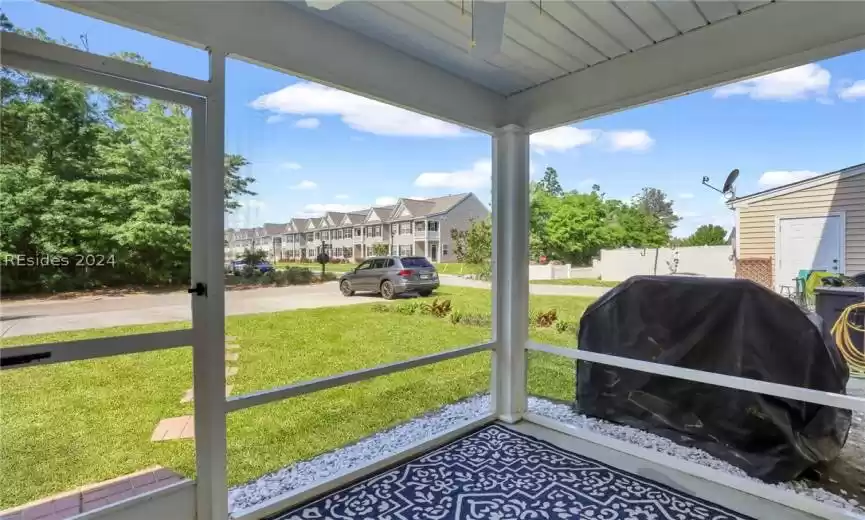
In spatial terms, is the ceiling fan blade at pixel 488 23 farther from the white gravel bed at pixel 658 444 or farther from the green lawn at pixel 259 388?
the white gravel bed at pixel 658 444

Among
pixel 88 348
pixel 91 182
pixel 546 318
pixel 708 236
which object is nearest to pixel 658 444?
pixel 546 318

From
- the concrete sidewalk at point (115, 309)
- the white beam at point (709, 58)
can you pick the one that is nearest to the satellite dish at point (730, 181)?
the white beam at point (709, 58)

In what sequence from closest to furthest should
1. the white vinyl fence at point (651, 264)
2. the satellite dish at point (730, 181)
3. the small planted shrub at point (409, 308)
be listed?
1. the satellite dish at point (730, 181)
2. the white vinyl fence at point (651, 264)
3. the small planted shrub at point (409, 308)

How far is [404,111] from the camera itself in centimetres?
279

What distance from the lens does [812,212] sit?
2.28 metres

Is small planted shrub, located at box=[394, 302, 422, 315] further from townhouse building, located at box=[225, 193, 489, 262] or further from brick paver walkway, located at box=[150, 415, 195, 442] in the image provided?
brick paver walkway, located at box=[150, 415, 195, 442]

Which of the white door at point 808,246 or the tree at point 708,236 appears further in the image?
the tree at point 708,236

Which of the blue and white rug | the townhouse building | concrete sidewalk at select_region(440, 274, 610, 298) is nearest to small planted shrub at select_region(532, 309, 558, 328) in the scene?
concrete sidewalk at select_region(440, 274, 610, 298)

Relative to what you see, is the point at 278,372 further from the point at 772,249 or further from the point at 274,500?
the point at 772,249

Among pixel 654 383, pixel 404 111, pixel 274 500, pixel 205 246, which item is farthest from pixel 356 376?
pixel 654 383

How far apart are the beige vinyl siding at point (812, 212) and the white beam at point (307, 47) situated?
1888 mm

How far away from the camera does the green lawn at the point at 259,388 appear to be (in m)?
1.59

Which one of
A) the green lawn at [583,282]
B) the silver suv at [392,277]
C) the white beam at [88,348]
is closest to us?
the white beam at [88,348]

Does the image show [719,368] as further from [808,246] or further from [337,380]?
[337,380]
